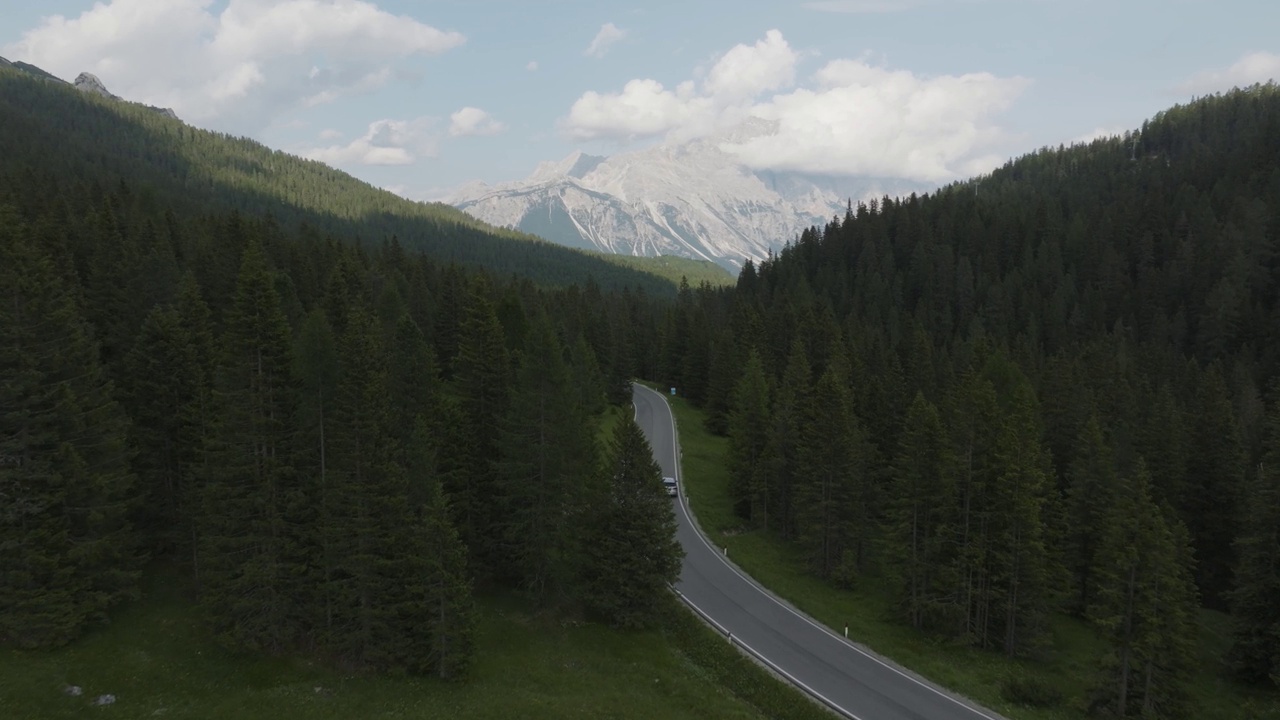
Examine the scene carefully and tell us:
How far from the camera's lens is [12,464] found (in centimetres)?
2719

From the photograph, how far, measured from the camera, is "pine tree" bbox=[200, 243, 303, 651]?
28453 millimetres

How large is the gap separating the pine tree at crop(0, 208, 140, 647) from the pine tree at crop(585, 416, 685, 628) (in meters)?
20.8

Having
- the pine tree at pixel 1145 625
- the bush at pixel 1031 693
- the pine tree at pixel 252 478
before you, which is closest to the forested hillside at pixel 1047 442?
the pine tree at pixel 1145 625

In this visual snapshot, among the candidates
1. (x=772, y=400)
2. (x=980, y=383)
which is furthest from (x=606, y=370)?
(x=980, y=383)

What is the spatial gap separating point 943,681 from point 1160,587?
10.6 meters

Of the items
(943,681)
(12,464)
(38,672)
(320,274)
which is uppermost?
(320,274)

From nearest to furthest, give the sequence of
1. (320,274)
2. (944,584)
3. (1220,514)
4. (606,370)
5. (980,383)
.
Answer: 1. (944,584)
2. (980,383)
3. (1220,514)
4. (320,274)
5. (606,370)

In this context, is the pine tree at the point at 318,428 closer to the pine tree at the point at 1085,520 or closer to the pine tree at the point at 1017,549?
the pine tree at the point at 1017,549

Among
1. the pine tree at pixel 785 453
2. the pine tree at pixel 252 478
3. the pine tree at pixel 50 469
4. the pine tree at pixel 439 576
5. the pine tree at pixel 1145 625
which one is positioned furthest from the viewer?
the pine tree at pixel 785 453

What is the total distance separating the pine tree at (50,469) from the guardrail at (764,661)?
2673 centimetres

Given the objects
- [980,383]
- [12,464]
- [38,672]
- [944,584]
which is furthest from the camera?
[980,383]

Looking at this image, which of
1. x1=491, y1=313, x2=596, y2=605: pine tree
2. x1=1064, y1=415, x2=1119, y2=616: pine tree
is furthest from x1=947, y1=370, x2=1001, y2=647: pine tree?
x1=491, y1=313, x2=596, y2=605: pine tree

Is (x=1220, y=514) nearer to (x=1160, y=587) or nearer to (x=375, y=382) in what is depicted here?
(x=1160, y=587)

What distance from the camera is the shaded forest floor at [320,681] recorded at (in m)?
25.5
